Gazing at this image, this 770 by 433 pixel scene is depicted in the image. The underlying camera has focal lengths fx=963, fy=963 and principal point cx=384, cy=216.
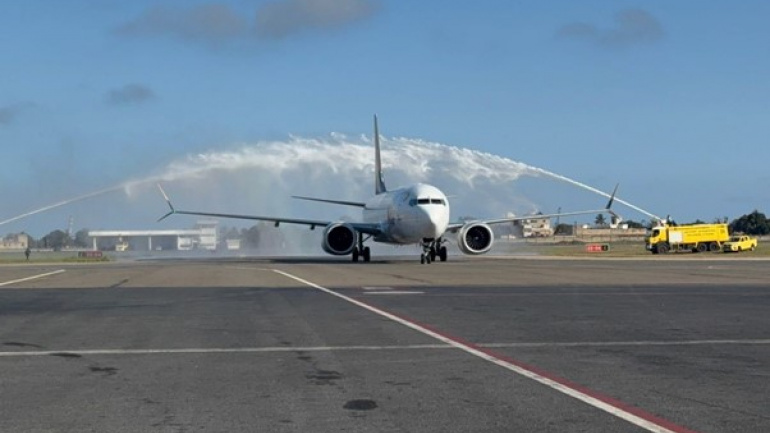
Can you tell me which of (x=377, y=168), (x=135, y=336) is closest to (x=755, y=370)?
(x=135, y=336)

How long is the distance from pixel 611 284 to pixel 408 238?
78.4 ft

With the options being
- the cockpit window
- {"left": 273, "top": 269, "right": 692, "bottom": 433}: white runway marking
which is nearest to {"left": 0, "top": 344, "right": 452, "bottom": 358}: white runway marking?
{"left": 273, "top": 269, "right": 692, "bottom": 433}: white runway marking

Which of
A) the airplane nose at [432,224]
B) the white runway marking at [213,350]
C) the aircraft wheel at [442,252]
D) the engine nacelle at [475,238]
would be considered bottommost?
the white runway marking at [213,350]

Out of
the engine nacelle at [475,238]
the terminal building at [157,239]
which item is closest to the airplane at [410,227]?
the engine nacelle at [475,238]

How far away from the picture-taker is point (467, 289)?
90.7ft

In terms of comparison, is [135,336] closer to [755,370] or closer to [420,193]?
[755,370]

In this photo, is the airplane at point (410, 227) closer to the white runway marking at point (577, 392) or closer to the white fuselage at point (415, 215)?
the white fuselage at point (415, 215)

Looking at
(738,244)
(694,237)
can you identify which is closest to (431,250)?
(694,237)

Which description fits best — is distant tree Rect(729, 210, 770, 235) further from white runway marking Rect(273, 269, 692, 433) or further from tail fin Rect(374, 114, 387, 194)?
white runway marking Rect(273, 269, 692, 433)

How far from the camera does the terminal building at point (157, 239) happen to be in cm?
15475

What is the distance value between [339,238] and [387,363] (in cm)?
4354

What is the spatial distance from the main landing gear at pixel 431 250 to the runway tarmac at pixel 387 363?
27299 millimetres

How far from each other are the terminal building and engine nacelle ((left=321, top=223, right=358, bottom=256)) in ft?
284

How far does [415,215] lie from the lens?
50750mm
